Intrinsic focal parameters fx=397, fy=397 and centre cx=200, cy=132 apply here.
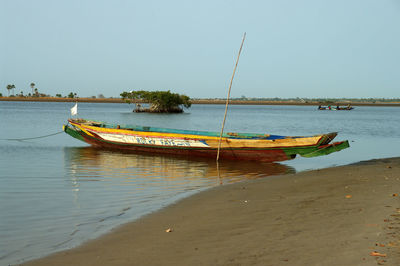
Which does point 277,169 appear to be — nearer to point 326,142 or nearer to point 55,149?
point 326,142

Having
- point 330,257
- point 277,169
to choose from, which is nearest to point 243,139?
point 277,169

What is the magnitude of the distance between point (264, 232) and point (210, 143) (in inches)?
421

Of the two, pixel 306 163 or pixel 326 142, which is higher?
pixel 326 142

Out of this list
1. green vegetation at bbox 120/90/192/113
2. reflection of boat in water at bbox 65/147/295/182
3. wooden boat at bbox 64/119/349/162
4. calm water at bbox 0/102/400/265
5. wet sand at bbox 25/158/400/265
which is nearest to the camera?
wet sand at bbox 25/158/400/265

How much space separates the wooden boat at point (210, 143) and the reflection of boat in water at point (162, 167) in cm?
38

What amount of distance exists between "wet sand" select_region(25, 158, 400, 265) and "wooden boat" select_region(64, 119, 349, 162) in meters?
5.74

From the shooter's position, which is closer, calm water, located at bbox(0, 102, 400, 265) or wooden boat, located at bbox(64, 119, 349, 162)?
calm water, located at bbox(0, 102, 400, 265)

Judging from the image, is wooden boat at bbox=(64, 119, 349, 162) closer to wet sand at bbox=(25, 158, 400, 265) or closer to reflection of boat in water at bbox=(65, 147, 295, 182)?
reflection of boat in water at bbox=(65, 147, 295, 182)

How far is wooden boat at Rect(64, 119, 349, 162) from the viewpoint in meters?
14.2

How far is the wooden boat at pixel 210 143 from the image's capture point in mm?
14234

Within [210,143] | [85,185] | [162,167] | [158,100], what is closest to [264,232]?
[85,185]

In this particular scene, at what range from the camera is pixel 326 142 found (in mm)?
14078

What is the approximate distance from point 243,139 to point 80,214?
9.02m

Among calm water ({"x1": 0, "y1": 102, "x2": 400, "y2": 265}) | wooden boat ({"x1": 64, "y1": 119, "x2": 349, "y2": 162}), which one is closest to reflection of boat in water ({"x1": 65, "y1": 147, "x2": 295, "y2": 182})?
calm water ({"x1": 0, "y1": 102, "x2": 400, "y2": 265})
